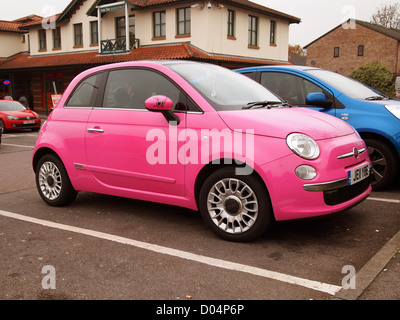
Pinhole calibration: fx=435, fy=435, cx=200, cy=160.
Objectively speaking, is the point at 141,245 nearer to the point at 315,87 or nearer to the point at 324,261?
the point at 324,261

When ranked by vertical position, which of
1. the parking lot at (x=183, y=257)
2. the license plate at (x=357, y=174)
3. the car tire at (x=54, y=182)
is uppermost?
the license plate at (x=357, y=174)

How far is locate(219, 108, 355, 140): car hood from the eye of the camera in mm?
3932

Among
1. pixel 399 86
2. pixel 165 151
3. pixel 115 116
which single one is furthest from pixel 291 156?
pixel 399 86

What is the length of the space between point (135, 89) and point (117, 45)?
24827mm

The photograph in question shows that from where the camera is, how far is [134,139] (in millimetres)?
4637

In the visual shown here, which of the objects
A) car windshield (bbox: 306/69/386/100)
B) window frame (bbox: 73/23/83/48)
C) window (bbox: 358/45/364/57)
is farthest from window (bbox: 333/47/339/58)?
car windshield (bbox: 306/69/386/100)

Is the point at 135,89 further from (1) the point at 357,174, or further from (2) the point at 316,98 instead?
(2) the point at 316,98

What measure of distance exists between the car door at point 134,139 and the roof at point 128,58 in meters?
15.2

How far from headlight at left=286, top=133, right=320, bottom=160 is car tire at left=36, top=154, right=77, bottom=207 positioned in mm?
2987

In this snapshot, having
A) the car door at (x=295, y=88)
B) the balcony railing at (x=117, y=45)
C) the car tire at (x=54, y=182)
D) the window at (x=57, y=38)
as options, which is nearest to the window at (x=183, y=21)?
the balcony railing at (x=117, y=45)

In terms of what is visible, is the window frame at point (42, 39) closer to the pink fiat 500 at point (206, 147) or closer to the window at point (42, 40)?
the window at point (42, 40)

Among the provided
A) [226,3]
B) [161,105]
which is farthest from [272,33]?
[161,105]

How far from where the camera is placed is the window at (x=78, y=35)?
105 feet

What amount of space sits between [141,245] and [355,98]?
382 centimetres
